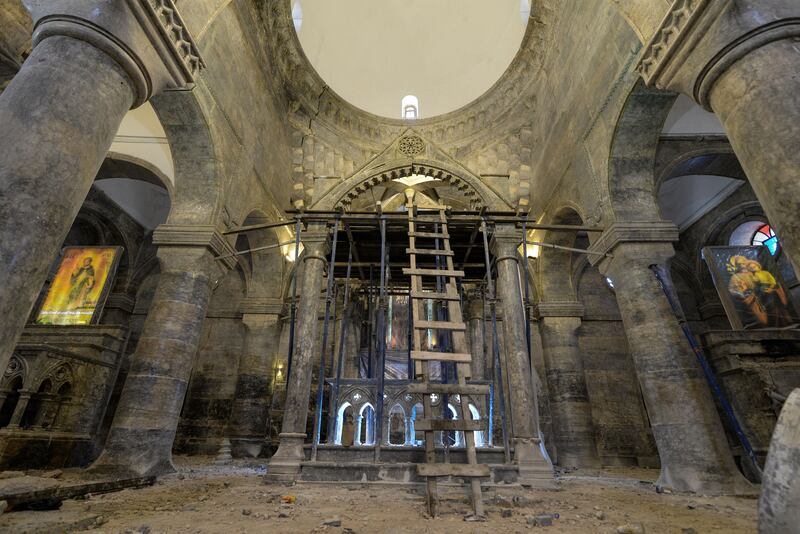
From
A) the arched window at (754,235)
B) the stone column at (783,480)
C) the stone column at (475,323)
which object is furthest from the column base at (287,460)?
the arched window at (754,235)

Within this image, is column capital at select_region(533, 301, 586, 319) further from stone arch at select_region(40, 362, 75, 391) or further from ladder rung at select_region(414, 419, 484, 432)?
stone arch at select_region(40, 362, 75, 391)

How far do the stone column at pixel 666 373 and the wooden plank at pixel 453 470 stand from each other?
4014 mm

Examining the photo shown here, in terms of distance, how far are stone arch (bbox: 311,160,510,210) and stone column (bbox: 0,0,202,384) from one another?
378cm

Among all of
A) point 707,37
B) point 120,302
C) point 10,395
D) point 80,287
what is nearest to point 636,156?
point 707,37

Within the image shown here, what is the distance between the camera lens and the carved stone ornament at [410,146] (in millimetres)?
8609

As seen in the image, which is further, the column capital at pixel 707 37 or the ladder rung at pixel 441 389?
the ladder rung at pixel 441 389

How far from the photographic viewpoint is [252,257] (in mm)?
12492

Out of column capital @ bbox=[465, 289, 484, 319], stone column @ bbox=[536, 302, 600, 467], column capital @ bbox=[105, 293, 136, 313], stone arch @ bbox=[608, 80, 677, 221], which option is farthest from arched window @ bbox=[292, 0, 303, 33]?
stone column @ bbox=[536, 302, 600, 467]

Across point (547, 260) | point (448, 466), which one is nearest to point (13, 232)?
point (448, 466)

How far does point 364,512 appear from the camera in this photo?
378cm

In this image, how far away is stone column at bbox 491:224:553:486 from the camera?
577cm

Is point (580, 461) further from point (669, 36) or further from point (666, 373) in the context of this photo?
point (669, 36)

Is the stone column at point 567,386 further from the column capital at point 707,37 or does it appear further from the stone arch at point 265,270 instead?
the stone arch at point 265,270

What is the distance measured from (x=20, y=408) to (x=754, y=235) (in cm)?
1973
